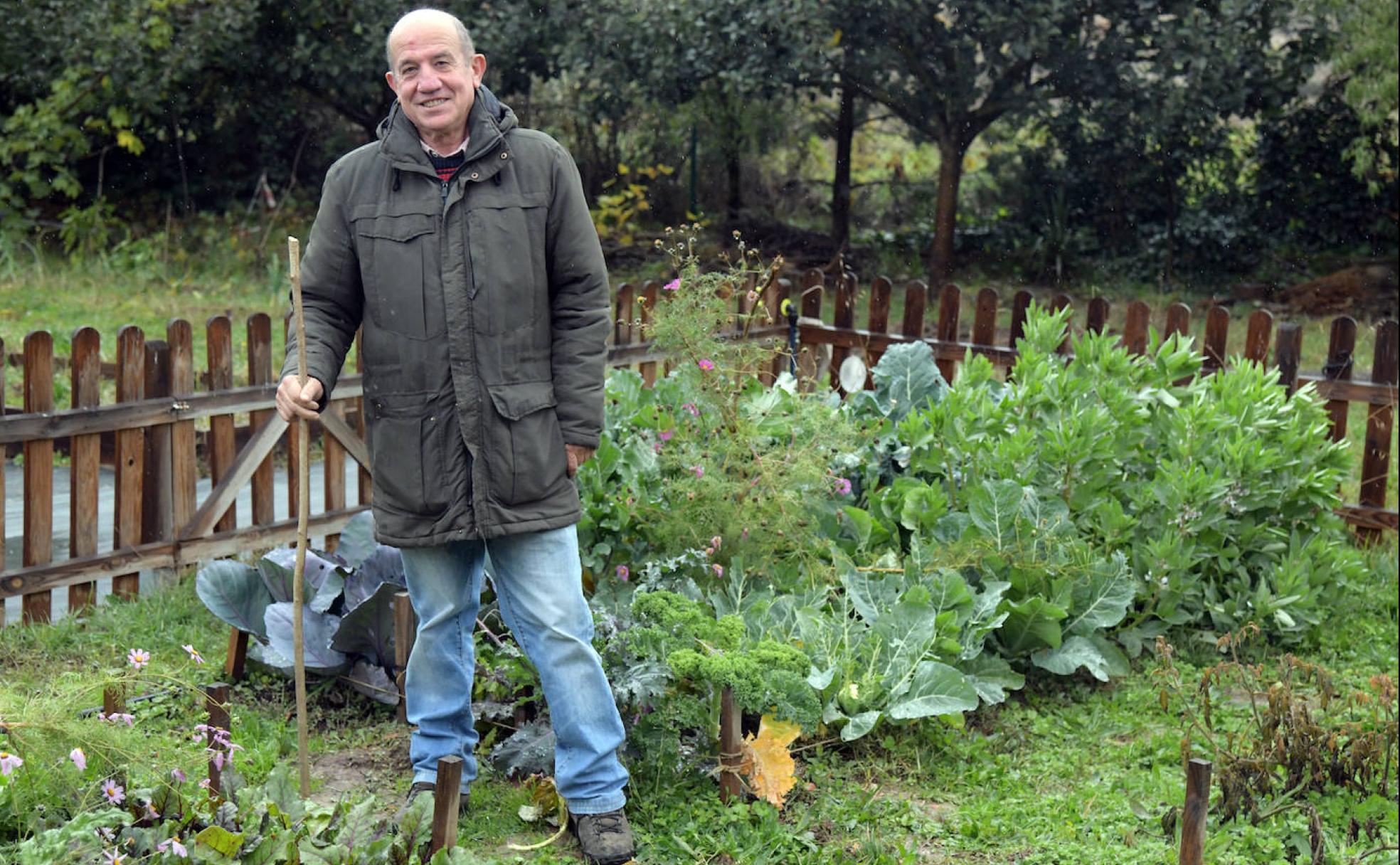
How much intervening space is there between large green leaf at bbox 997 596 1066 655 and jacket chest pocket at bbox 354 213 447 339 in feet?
7.09

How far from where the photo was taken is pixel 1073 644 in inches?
178

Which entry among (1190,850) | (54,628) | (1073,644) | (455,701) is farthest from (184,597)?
(1190,850)

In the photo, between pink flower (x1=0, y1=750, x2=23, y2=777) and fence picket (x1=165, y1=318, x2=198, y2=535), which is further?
fence picket (x1=165, y1=318, x2=198, y2=535)

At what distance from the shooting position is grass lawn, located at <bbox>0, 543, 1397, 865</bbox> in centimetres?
346

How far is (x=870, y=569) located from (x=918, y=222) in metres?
12.8

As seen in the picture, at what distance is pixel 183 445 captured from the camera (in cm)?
527

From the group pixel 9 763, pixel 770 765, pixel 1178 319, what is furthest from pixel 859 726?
pixel 1178 319

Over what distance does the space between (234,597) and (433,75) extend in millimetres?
1990

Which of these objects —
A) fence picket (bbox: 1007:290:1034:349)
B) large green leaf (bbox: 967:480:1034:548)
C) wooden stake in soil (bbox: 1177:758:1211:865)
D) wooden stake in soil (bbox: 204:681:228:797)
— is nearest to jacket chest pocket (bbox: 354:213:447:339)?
wooden stake in soil (bbox: 204:681:228:797)

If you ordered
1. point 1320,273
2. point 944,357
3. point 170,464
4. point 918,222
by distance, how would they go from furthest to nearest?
1. point 918,222
2. point 1320,273
3. point 944,357
4. point 170,464

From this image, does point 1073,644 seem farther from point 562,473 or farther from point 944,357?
point 944,357

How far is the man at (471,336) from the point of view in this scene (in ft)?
10.1

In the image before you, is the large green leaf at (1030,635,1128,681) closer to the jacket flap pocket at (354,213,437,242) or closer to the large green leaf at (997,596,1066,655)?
the large green leaf at (997,596,1066,655)

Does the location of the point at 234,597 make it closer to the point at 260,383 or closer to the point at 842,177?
the point at 260,383
